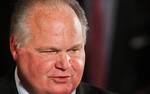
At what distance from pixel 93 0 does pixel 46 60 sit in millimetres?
1223

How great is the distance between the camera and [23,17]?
2125 millimetres

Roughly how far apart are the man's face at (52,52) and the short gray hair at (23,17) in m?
0.02

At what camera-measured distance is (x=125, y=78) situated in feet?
11.3

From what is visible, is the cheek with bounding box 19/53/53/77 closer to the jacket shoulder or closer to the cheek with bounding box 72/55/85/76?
the cheek with bounding box 72/55/85/76

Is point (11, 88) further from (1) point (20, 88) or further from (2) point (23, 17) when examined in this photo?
(2) point (23, 17)

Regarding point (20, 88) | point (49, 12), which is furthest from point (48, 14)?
point (20, 88)

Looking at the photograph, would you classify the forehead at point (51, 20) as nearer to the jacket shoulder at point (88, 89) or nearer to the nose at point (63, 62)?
the nose at point (63, 62)

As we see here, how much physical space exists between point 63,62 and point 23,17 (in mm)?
205

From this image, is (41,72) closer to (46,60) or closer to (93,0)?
(46,60)

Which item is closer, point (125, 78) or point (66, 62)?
point (66, 62)

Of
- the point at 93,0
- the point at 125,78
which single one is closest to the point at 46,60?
the point at 93,0

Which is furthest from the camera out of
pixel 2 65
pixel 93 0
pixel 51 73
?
pixel 93 0

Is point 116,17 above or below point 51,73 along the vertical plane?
above

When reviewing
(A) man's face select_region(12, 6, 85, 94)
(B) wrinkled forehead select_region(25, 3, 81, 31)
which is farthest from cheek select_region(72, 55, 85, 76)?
(B) wrinkled forehead select_region(25, 3, 81, 31)
